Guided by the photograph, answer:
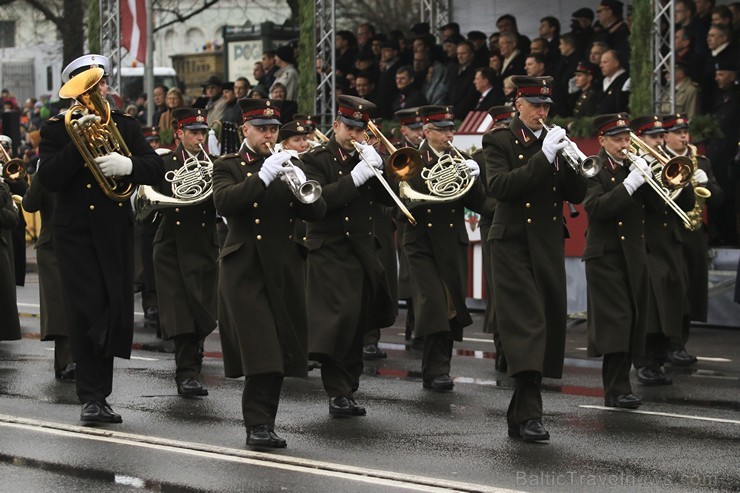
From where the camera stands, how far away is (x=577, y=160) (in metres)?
9.67

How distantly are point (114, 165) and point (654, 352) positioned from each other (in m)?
5.08

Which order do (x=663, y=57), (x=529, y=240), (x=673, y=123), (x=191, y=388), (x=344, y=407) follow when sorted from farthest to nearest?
(x=663, y=57), (x=673, y=123), (x=191, y=388), (x=344, y=407), (x=529, y=240)

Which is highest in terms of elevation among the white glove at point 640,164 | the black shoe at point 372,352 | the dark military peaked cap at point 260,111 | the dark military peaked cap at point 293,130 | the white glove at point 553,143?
the dark military peaked cap at point 260,111

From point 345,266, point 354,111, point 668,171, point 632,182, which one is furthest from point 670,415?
point 354,111

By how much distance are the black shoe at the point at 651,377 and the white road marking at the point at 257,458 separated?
437 cm

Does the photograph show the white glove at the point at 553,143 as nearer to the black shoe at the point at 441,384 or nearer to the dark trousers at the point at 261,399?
the dark trousers at the point at 261,399

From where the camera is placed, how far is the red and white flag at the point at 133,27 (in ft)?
76.4

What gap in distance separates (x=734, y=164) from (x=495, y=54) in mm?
5410

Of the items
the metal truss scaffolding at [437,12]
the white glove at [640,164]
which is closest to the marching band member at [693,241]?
the white glove at [640,164]

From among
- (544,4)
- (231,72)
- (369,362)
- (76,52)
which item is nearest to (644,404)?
(369,362)

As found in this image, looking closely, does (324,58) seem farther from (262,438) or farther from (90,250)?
(262,438)

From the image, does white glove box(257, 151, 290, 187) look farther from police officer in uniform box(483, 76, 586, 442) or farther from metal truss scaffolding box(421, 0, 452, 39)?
metal truss scaffolding box(421, 0, 452, 39)

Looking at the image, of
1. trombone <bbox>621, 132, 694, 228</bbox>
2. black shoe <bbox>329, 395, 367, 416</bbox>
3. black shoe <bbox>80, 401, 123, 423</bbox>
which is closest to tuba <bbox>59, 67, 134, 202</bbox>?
black shoe <bbox>80, 401, 123, 423</bbox>

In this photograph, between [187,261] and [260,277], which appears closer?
[260,277]
